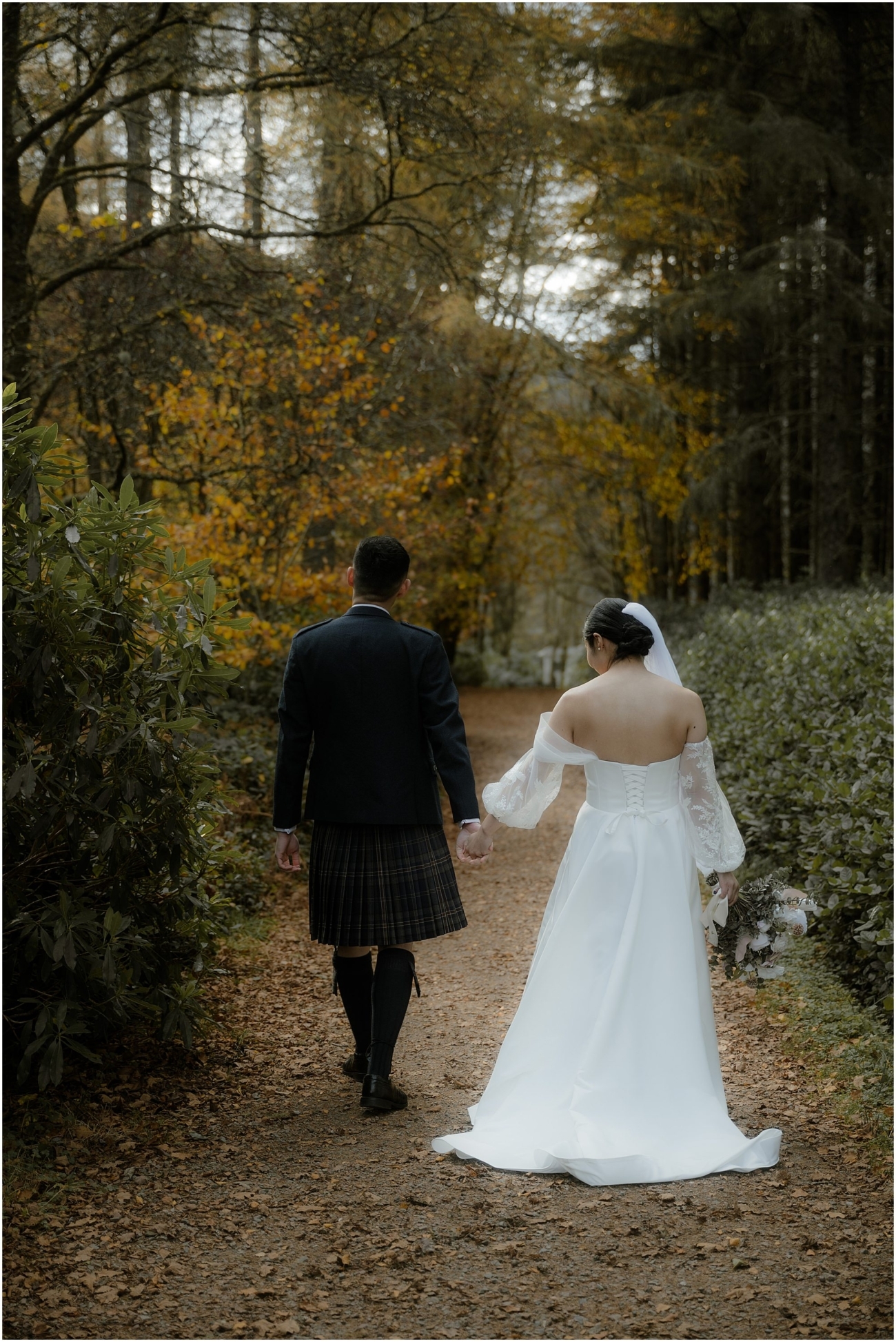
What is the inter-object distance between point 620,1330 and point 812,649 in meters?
6.08

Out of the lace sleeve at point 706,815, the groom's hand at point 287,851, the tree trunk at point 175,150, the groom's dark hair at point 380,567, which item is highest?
the tree trunk at point 175,150

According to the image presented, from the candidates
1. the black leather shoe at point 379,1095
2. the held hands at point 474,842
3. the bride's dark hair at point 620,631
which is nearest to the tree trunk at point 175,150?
the bride's dark hair at point 620,631

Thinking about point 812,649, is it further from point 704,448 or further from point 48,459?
point 704,448

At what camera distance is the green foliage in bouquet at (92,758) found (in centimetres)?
336

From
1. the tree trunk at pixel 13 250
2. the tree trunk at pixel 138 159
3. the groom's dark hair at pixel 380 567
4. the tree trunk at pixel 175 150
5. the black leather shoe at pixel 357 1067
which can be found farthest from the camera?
the tree trunk at pixel 138 159

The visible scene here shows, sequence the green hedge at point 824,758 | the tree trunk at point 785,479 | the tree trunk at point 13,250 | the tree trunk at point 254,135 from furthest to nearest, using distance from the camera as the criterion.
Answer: the tree trunk at point 785,479 → the tree trunk at point 254,135 → the tree trunk at point 13,250 → the green hedge at point 824,758

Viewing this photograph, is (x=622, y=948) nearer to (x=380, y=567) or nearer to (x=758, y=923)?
(x=758, y=923)

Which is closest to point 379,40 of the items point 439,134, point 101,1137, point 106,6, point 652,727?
point 439,134

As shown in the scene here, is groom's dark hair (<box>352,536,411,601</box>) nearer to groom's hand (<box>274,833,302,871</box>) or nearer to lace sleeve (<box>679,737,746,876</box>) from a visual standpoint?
groom's hand (<box>274,833,302,871</box>)

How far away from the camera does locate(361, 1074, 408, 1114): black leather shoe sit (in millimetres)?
3822

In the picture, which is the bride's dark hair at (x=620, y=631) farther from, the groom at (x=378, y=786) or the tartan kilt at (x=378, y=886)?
the tartan kilt at (x=378, y=886)

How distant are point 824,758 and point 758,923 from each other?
7.99 ft

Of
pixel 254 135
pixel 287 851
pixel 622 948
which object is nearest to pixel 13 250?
pixel 254 135

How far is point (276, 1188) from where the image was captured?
3.30 metres
